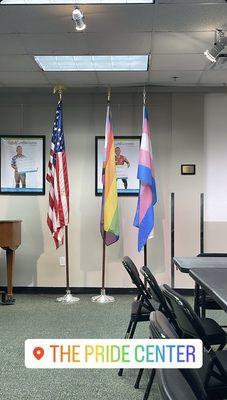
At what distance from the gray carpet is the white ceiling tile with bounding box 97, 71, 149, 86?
2.84 meters

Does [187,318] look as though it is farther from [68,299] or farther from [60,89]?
[60,89]

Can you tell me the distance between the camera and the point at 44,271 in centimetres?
585

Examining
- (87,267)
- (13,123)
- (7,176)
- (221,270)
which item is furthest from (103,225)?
(221,270)

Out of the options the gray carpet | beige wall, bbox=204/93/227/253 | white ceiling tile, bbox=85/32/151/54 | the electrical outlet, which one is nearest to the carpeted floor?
the gray carpet

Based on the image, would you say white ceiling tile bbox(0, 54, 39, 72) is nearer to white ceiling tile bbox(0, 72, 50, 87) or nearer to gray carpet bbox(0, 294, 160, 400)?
white ceiling tile bbox(0, 72, 50, 87)

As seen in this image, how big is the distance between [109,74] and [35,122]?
1.41 meters

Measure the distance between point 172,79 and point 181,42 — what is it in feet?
4.06

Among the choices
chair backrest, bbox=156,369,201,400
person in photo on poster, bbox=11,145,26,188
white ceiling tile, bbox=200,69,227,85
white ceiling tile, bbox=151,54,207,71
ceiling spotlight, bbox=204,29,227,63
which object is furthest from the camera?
person in photo on poster, bbox=11,145,26,188

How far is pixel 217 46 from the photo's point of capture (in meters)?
3.81

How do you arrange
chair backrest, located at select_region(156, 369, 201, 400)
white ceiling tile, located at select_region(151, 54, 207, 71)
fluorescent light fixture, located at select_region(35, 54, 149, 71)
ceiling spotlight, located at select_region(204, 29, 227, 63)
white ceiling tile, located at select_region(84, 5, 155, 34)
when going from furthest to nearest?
fluorescent light fixture, located at select_region(35, 54, 149, 71) → white ceiling tile, located at select_region(151, 54, 207, 71) → ceiling spotlight, located at select_region(204, 29, 227, 63) → white ceiling tile, located at select_region(84, 5, 155, 34) → chair backrest, located at select_region(156, 369, 201, 400)

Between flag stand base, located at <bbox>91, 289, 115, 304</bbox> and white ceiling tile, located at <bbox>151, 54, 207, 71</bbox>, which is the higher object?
white ceiling tile, located at <bbox>151, 54, 207, 71</bbox>

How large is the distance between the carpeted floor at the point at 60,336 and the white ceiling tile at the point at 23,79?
2.86 meters

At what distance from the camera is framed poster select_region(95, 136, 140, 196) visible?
19.1ft

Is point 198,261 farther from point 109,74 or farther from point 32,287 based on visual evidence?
point 32,287
